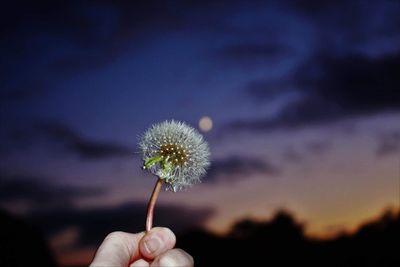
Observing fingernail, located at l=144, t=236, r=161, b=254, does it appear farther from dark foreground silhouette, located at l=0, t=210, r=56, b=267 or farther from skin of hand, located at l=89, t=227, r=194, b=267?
dark foreground silhouette, located at l=0, t=210, r=56, b=267

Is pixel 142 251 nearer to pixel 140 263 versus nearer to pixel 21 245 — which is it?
pixel 140 263

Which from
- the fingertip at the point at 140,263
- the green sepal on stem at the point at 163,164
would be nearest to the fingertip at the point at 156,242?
the fingertip at the point at 140,263

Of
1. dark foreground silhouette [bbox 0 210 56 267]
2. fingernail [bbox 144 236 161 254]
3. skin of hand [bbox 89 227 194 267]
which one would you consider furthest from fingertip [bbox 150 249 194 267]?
dark foreground silhouette [bbox 0 210 56 267]

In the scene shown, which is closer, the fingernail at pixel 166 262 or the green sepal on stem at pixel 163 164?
the fingernail at pixel 166 262

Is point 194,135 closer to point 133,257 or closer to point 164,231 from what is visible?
point 164,231

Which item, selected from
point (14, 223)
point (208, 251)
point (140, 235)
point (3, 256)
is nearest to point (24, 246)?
point (14, 223)

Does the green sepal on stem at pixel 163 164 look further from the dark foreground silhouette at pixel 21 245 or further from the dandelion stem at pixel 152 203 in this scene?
the dark foreground silhouette at pixel 21 245

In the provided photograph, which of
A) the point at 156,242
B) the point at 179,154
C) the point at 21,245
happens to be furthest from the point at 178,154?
the point at 21,245
